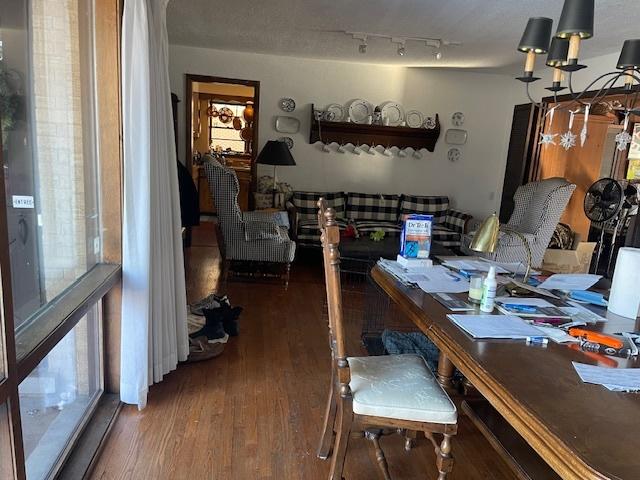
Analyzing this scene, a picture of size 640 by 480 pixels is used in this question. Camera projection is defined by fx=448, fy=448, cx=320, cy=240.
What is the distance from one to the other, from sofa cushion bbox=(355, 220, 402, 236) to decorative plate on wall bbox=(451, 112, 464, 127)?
1667 mm

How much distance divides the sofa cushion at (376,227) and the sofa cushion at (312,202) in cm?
30

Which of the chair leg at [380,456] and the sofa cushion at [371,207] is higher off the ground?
the sofa cushion at [371,207]

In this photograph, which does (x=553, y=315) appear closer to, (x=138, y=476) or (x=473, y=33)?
(x=138, y=476)

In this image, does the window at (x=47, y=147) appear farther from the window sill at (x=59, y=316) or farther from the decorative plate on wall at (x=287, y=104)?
the decorative plate on wall at (x=287, y=104)

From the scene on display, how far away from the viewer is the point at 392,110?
5.82m

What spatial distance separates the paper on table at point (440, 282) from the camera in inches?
71.4

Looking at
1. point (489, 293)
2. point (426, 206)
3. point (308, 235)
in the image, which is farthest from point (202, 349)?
point (426, 206)

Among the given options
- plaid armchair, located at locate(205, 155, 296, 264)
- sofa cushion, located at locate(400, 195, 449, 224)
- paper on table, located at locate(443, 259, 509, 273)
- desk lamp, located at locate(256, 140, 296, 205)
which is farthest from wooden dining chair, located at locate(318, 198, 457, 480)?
sofa cushion, located at locate(400, 195, 449, 224)

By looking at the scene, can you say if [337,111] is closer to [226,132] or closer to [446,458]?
[226,132]

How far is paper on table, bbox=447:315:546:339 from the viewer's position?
1.37 m

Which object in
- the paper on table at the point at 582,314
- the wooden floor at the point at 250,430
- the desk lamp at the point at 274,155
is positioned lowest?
the wooden floor at the point at 250,430

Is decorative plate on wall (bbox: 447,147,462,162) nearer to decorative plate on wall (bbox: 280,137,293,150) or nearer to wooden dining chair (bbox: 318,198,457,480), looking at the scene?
decorative plate on wall (bbox: 280,137,293,150)

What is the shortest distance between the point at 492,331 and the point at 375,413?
1.50 ft

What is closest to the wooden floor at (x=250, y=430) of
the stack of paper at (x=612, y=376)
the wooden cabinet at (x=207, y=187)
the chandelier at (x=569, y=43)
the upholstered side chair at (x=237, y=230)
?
the stack of paper at (x=612, y=376)
